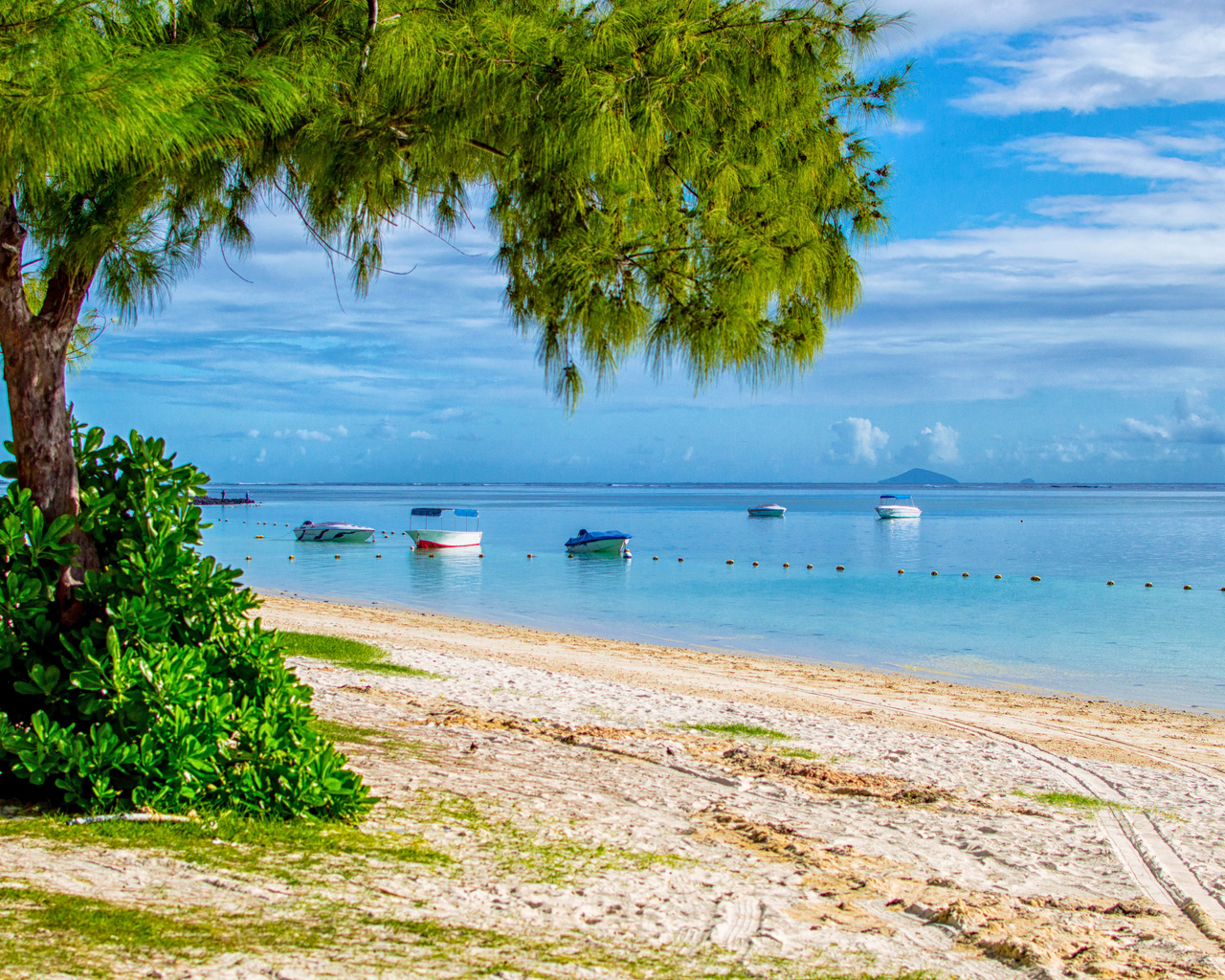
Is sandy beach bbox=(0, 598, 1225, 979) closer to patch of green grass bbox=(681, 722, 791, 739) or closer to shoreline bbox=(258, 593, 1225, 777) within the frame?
patch of green grass bbox=(681, 722, 791, 739)

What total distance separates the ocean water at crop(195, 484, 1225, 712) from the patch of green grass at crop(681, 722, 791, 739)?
10.4 meters

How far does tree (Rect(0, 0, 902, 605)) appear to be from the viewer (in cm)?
511

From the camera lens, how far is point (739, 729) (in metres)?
9.78

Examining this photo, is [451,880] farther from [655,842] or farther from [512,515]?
[512,515]

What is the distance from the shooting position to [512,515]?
3789 inches

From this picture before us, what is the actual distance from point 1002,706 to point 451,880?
12279 mm

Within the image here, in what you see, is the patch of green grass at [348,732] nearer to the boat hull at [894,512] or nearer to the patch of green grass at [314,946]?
the patch of green grass at [314,946]

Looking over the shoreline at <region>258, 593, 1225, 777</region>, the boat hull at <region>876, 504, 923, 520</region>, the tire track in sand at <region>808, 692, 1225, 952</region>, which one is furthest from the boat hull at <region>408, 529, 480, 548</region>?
the boat hull at <region>876, 504, 923, 520</region>

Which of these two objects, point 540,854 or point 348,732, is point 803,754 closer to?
point 348,732

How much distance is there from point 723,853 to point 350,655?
939 centimetres

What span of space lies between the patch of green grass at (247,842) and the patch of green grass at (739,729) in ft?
17.3

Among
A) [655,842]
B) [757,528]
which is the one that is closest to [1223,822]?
[655,842]

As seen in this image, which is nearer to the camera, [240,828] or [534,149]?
[240,828]

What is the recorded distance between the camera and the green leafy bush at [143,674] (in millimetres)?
4551
